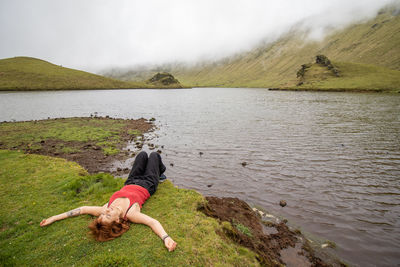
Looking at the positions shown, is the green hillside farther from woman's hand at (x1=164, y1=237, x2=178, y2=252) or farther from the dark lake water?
woman's hand at (x1=164, y1=237, x2=178, y2=252)

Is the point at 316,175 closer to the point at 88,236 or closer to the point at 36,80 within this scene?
the point at 88,236

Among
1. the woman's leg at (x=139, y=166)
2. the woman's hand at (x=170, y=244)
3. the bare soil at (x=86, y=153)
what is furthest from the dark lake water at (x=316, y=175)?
the woman's hand at (x=170, y=244)

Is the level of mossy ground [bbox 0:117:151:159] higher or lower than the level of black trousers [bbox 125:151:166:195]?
lower

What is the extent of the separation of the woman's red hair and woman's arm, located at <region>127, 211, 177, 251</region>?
24.9 inches

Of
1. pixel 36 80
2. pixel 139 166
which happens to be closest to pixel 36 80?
pixel 36 80

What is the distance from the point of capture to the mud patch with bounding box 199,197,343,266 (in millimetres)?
8219

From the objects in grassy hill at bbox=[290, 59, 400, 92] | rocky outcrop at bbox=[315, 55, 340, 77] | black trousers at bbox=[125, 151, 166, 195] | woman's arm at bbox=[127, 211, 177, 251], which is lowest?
woman's arm at bbox=[127, 211, 177, 251]

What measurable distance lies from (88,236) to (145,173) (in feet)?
13.7

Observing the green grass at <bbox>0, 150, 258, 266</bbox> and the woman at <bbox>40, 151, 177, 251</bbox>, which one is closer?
the green grass at <bbox>0, 150, 258, 266</bbox>

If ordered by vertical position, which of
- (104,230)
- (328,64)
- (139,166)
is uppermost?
(328,64)

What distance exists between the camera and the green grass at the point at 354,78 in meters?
102

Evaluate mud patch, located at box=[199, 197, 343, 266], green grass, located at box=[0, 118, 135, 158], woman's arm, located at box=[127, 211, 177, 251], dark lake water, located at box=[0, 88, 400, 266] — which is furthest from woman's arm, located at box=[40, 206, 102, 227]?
green grass, located at box=[0, 118, 135, 158]

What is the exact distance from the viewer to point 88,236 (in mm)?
7387

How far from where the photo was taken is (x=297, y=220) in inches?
435
